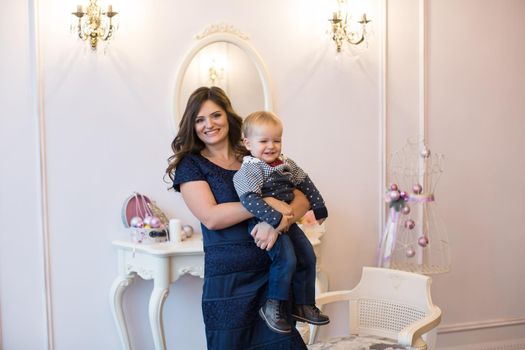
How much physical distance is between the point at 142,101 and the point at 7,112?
60 centimetres

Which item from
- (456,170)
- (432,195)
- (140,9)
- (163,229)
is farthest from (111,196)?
(456,170)

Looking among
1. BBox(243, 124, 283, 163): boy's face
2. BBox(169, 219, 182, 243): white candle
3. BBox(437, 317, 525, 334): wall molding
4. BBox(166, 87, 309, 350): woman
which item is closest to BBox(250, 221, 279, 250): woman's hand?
BBox(166, 87, 309, 350): woman

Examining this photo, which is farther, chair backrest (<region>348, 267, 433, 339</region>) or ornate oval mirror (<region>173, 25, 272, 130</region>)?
ornate oval mirror (<region>173, 25, 272, 130</region>)

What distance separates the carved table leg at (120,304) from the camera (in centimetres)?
317

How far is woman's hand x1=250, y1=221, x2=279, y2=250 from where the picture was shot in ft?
7.06

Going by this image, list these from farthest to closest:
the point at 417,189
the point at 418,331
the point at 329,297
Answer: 1. the point at 417,189
2. the point at 329,297
3. the point at 418,331

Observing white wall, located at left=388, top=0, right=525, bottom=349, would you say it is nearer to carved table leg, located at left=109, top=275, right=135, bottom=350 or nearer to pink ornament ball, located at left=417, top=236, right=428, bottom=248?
pink ornament ball, located at left=417, top=236, right=428, bottom=248

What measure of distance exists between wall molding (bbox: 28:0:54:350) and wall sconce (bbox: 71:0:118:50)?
0.18 meters

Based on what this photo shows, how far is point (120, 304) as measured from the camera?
10.5 feet

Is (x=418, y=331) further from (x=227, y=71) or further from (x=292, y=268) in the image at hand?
(x=227, y=71)

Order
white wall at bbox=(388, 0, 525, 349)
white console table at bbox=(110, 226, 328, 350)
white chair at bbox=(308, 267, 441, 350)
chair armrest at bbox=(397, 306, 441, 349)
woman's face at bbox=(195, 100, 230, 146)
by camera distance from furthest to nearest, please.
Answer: white wall at bbox=(388, 0, 525, 349) → white console table at bbox=(110, 226, 328, 350) → white chair at bbox=(308, 267, 441, 350) → chair armrest at bbox=(397, 306, 441, 349) → woman's face at bbox=(195, 100, 230, 146)

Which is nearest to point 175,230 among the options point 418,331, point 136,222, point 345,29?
point 136,222

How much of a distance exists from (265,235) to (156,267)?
0.98m

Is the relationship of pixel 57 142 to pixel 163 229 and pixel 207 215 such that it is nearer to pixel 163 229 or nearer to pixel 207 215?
pixel 163 229
